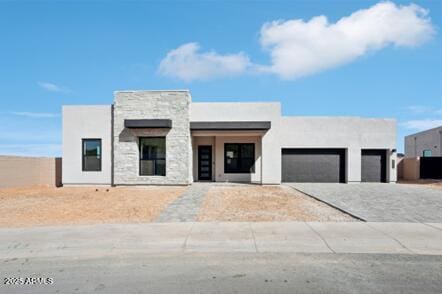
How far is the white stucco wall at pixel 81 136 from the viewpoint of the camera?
20.7 metres

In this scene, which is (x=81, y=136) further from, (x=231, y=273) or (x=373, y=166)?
(x=373, y=166)

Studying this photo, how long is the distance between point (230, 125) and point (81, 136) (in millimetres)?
9524

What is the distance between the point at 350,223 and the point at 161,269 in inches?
238

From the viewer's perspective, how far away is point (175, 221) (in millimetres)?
10000

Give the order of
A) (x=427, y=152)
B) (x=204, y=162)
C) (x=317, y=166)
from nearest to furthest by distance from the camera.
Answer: (x=204, y=162), (x=317, y=166), (x=427, y=152)

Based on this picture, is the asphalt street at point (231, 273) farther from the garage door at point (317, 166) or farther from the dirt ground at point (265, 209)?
the garage door at point (317, 166)

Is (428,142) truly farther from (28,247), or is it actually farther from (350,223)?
(28,247)

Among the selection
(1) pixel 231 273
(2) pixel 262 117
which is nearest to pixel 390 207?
(1) pixel 231 273

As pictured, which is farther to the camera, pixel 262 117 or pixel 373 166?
pixel 373 166

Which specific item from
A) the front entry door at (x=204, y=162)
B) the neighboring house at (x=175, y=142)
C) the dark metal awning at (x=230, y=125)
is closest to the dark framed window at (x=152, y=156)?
the neighboring house at (x=175, y=142)

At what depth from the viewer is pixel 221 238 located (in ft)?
26.0

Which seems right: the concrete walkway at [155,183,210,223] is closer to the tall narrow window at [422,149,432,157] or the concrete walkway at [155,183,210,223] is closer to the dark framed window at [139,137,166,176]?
the dark framed window at [139,137,166,176]

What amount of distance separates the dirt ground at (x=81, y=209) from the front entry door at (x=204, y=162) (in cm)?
696

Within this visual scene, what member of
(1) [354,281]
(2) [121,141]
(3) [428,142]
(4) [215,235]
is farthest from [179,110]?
(3) [428,142]
